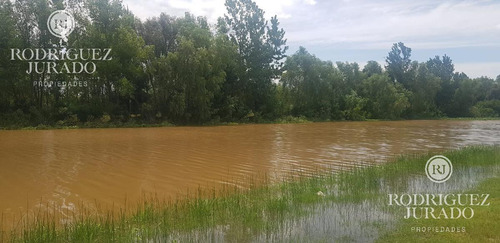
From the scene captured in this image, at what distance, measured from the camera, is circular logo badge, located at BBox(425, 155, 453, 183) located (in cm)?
987

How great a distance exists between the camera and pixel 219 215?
6.41m

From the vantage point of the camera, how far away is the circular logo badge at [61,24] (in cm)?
3406

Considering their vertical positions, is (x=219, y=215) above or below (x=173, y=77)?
below

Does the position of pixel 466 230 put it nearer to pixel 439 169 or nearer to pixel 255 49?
pixel 439 169

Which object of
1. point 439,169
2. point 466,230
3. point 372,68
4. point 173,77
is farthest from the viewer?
point 372,68

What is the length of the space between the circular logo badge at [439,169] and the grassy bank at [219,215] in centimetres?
129

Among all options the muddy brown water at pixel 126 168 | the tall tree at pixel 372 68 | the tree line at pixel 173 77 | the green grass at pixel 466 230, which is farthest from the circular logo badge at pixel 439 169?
the tall tree at pixel 372 68

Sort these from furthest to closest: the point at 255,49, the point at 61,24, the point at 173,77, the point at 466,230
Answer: the point at 255,49
the point at 173,77
the point at 61,24
the point at 466,230

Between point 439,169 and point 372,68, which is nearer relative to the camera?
point 439,169

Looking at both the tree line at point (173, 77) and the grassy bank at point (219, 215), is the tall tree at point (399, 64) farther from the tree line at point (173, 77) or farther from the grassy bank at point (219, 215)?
the grassy bank at point (219, 215)

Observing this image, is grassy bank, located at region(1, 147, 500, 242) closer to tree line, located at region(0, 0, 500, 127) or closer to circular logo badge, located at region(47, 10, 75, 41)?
tree line, located at region(0, 0, 500, 127)

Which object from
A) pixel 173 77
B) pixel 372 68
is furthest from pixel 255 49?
pixel 372 68

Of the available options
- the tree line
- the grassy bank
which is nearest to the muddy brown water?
A: the grassy bank

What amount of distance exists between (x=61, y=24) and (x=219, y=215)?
117 feet
